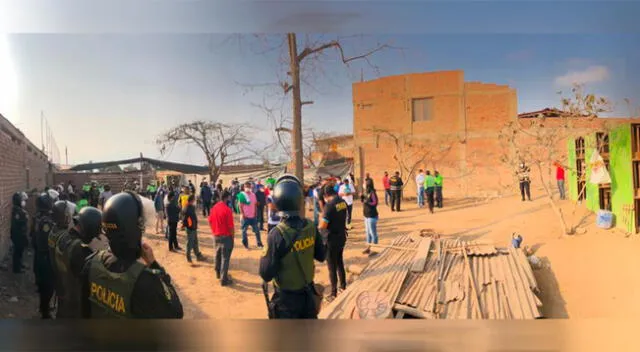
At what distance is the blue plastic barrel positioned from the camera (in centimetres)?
362

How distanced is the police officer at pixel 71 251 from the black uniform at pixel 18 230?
25.8 inches

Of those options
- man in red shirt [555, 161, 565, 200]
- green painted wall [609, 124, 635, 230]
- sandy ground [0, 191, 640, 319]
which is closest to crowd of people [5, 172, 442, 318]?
sandy ground [0, 191, 640, 319]

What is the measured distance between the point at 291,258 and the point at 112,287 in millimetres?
1021

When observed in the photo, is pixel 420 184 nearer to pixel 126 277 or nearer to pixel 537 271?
pixel 537 271

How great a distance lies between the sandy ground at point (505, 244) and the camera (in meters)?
2.97

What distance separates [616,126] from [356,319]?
298 cm

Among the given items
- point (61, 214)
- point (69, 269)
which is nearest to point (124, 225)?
point (69, 269)

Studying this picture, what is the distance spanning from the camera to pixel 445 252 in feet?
12.0

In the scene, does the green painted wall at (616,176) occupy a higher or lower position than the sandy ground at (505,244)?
higher

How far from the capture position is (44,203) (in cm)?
300

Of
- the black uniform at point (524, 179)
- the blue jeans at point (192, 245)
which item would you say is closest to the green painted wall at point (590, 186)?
the black uniform at point (524, 179)

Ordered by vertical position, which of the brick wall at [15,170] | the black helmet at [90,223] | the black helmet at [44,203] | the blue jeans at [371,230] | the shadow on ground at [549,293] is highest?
the brick wall at [15,170]

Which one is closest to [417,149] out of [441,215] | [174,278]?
[441,215]

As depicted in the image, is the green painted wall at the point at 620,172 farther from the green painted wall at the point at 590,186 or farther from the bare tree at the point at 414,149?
the bare tree at the point at 414,149
